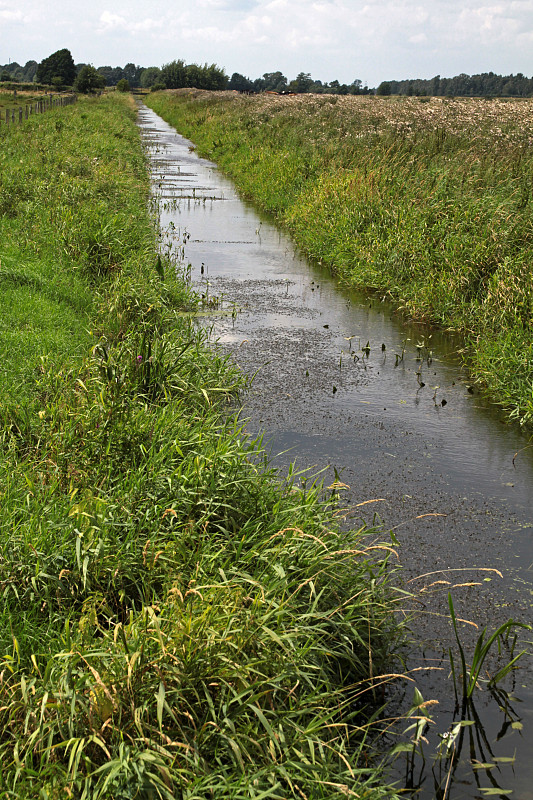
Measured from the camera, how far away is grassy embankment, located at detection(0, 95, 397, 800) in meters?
2.63

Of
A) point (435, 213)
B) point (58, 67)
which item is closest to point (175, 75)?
point (58, 67)

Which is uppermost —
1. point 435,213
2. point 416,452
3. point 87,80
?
point 87,80

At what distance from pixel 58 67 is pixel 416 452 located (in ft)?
303

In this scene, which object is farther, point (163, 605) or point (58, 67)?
point (58, 67)

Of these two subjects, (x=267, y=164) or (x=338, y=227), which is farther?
(x=267, y=164)

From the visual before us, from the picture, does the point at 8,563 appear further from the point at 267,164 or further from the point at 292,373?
the point at 267,164

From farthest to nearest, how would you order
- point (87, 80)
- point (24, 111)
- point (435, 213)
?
point (87, 80)
point (24, 111)
point (435, 213)

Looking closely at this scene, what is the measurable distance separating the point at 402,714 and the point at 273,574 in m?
0.83

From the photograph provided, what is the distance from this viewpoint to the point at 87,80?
71.4 meters

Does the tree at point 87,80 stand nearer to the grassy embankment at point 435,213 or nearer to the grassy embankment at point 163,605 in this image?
the grassy embankment at point 435,213

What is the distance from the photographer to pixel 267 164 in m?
19.2

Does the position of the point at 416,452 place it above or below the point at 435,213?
below

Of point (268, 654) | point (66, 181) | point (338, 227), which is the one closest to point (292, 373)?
point (268, 654)

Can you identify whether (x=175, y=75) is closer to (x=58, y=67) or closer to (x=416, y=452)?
(x=58, y=67)
